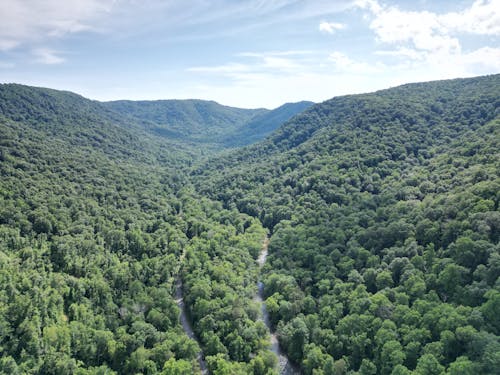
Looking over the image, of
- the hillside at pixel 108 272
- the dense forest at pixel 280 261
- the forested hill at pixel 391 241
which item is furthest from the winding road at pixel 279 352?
the hillside at pixel 108 272

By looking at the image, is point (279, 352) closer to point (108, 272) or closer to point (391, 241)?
point (391, 241)

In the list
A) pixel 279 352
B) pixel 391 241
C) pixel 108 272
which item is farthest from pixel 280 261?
pixel 108 272

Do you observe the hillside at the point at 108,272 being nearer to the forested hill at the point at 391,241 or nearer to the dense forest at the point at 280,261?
the dense forest at the point at 280,261

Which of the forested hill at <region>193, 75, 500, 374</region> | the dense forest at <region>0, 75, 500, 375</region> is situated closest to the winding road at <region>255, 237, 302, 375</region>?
the dense forest at <region>0, 75, 500, 375</region>

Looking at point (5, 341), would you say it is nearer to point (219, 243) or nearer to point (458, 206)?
point (219, 243)

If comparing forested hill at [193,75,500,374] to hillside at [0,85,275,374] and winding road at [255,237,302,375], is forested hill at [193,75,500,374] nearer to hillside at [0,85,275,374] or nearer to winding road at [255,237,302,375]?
winding road at [255,237,302,375]

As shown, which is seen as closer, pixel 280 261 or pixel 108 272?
pixel 108 272
